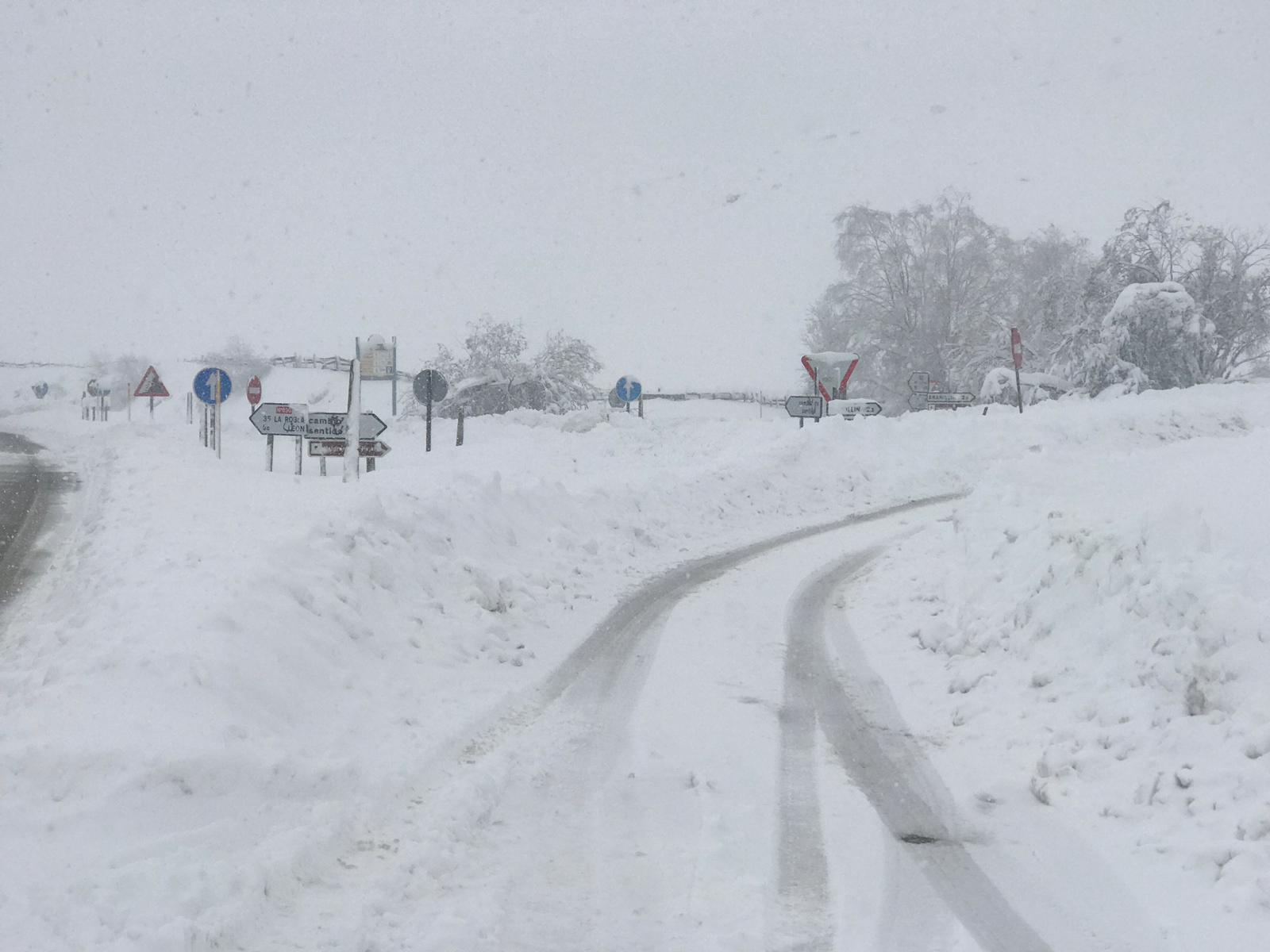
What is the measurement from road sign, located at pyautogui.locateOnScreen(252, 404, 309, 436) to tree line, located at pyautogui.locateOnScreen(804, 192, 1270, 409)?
30668 millimetres

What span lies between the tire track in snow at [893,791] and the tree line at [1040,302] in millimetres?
32515

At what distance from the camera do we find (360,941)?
12.7ft

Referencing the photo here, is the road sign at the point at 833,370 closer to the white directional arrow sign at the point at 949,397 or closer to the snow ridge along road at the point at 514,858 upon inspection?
the white directional arrow sign at the point at 949,397

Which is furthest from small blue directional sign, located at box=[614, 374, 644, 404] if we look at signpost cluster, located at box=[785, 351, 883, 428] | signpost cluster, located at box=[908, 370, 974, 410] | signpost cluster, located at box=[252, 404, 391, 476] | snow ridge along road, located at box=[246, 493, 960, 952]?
snow ridge along road, located at box=[246, 493, 960, 952]

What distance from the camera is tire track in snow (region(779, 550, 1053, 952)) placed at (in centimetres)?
428

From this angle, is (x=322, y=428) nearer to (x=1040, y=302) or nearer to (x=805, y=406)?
(x=805, y=406)

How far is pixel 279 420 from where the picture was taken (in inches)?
651

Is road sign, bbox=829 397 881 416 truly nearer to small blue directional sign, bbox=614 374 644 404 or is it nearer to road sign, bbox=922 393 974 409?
road sign, bbox=922 393 974 409

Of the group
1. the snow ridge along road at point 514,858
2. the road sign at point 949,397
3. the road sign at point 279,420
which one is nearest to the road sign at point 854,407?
the road sign at point 949,397

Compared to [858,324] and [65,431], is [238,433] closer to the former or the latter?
[65,431]

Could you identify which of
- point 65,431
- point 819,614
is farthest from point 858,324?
point 819,614

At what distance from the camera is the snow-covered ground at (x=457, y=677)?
430 centimetres

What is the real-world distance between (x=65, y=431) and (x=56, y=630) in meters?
41.6

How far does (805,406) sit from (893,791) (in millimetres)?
21803
